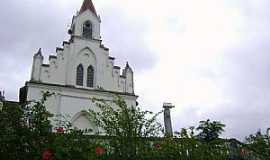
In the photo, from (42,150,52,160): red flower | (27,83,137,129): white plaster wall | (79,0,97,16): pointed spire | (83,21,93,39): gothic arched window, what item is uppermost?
(79,0,97,16): pointed spire

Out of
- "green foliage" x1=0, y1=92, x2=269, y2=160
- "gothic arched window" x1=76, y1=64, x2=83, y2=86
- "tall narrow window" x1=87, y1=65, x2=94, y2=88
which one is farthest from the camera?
"tall narrow window" x1=87, y1=65, x2=94, y2=88

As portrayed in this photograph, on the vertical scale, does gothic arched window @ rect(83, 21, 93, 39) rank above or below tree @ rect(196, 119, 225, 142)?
above

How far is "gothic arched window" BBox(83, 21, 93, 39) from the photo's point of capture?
3275 centimetres

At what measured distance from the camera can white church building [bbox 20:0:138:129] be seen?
28078 mm

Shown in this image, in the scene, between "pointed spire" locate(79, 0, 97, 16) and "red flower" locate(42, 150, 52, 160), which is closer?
"red flower" locate(42, 150, 52, 160)

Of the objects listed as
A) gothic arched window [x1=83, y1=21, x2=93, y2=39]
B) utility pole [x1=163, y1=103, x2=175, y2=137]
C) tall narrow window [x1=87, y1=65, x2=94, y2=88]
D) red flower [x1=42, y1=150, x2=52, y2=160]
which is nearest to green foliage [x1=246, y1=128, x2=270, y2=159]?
utility pole [x1=163, y1=103, x2=175, y2=137]

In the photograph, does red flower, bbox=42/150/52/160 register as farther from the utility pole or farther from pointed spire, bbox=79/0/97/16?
pointed spire, bbox=79/0/97/16

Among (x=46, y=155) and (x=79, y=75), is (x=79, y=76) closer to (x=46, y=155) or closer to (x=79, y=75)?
(x=79, y=75)

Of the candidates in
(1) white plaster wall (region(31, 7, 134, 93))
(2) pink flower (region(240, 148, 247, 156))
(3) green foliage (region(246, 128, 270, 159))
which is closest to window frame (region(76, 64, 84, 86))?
(1) white plaster wall (region(31, 7, 134, 93))

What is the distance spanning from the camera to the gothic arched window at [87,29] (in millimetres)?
32747

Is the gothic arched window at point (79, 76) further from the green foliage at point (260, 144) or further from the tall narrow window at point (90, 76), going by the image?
the green foliage at point (260, 144)

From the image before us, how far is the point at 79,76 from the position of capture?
3030 centimetres

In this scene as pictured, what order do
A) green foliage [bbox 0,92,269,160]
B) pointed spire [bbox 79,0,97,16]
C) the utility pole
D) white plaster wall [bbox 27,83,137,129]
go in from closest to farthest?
green foliage [bbox 0,92,269,160] → the utility pole → white plaster wall [bbox 27,83,137,129] → pointed spire [bbox 79,0,97,16]

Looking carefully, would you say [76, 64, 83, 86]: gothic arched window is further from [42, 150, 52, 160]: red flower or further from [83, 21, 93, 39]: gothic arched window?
[42, 150, 52, 160]: red flower
